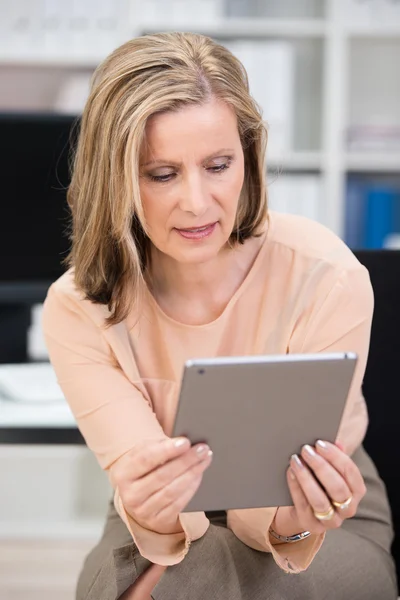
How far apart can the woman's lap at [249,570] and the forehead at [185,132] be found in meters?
0.50

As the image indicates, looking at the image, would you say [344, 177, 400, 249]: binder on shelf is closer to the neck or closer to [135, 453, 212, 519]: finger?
the neck

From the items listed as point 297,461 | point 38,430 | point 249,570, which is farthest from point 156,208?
point 38,430

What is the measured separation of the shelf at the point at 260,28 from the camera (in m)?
3.08

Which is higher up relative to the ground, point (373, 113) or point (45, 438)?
Result: point (373, 113)

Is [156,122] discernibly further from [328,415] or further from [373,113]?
[373,113]

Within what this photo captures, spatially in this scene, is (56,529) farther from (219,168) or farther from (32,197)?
(219,168)

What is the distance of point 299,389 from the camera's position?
3.24ft

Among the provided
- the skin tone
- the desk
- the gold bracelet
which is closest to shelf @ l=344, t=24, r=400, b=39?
the desk

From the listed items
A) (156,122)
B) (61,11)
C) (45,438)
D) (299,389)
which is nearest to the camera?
(299,389)

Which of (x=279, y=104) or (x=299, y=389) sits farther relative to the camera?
(x=279, y=104)

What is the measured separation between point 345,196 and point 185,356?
1.99 meters

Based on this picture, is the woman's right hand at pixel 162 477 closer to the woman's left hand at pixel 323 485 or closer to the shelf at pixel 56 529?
the woman's left hand at pixel 323 485

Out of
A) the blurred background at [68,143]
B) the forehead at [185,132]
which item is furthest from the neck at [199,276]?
the blurred background at [68,143]

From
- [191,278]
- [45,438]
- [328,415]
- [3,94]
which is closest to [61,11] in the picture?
[3,94]
